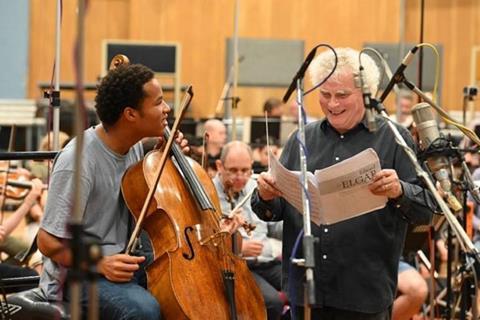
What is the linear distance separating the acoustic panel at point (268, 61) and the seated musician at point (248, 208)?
598 cm

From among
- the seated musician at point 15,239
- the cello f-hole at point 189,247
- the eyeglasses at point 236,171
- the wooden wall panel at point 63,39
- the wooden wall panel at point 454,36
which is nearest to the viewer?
the cello f-hole at point 189,247

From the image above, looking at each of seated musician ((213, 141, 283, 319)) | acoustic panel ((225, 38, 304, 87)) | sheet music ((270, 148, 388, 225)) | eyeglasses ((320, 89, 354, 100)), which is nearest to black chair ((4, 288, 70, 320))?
sheet music ((270, 148, 388, 225))

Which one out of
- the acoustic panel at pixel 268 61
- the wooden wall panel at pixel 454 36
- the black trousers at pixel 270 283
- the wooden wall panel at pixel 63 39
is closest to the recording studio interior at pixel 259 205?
the black trousers at pixel 270 283

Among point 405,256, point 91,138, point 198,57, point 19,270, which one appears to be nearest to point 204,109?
Answer: point 198,57

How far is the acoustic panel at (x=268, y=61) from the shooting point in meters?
11.6

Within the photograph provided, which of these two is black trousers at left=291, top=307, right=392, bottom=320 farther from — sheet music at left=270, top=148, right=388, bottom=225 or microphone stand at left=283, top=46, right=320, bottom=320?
microphone stand at left=283, top=46, right=320, bottom=320

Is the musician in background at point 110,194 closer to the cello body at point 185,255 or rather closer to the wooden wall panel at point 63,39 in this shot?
the cello body at point 185,255

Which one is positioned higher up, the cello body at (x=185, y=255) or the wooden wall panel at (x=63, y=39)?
the wooden wall panel at (x=63, y=39)

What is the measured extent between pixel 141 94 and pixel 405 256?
2.78 meters

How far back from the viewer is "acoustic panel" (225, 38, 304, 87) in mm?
11578

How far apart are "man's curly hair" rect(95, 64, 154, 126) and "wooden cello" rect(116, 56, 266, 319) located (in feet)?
0.71

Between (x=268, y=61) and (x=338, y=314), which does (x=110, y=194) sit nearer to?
(x=338, y=314)

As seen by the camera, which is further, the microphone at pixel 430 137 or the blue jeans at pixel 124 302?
the blue jeans at pixel 124 302

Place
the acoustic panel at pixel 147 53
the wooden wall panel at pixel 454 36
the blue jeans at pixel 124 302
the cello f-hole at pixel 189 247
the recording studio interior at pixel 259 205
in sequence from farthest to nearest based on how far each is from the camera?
the wooden wall panel at pixel 454 36
the acoustic panel at pixel 147 53
the cello f-hole at pixel 189 247
the blue jeans at pixel 124 302
the recording studio interior at pixel 259 205
